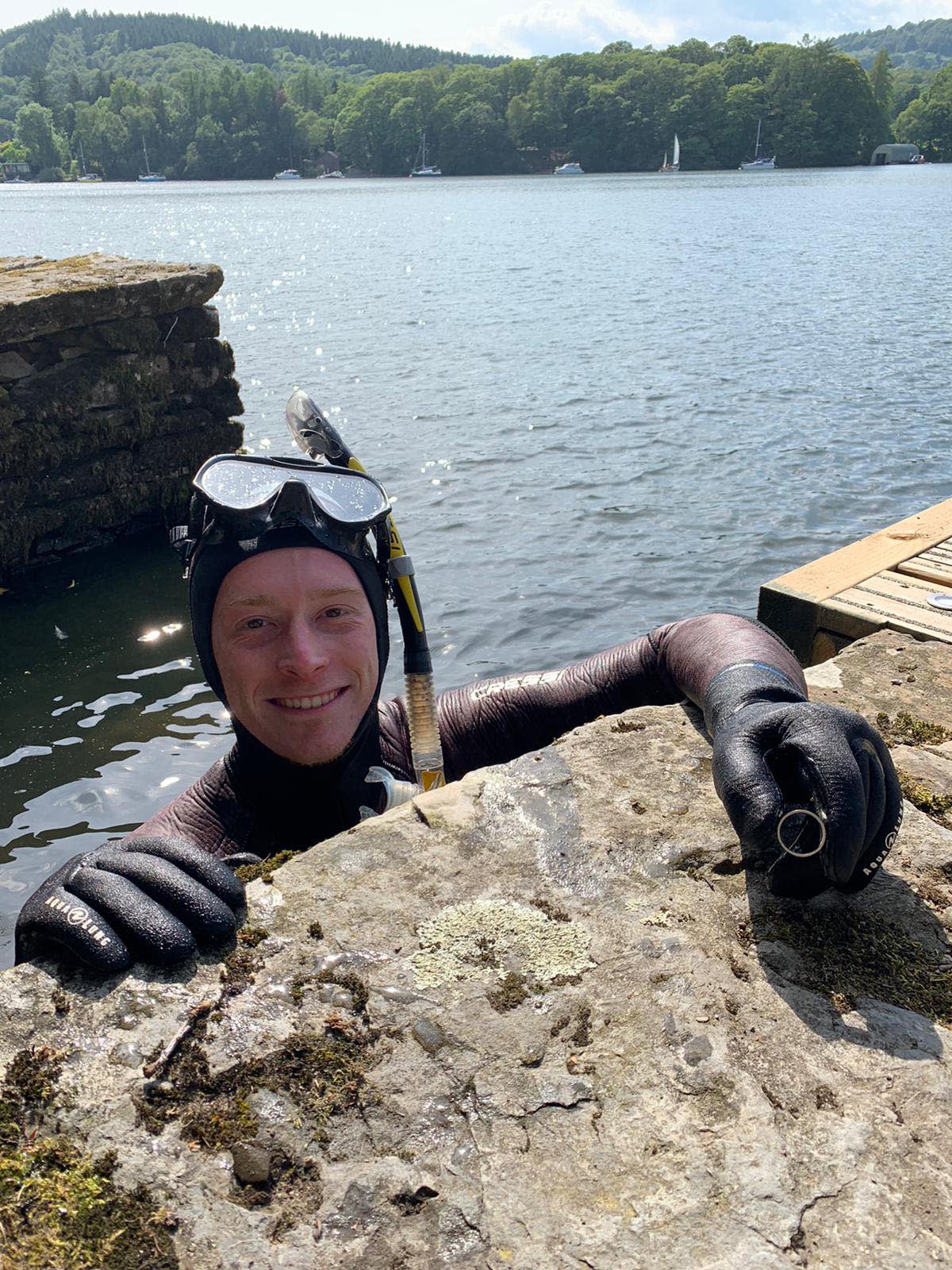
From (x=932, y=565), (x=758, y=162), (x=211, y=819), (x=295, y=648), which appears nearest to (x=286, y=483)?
(x=295, y=648)

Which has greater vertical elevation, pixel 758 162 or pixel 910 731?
pixel 910 731

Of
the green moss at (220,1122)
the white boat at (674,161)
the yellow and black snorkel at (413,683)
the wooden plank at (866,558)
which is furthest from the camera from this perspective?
the white boat at (674,161)

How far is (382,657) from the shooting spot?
3.28 meters

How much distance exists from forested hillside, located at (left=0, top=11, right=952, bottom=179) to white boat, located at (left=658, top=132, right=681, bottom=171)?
1356 millimetres

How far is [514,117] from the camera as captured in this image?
129500 millimetres

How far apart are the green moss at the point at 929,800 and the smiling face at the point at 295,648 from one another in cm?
152

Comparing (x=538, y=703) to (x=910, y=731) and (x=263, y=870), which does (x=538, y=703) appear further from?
(x=263, y=870)

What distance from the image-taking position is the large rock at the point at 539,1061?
5.13 feet

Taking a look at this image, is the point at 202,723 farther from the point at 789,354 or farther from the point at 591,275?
the point at 591,275

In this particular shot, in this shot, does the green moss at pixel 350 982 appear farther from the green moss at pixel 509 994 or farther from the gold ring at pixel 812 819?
the gold ring at pixel 812 819

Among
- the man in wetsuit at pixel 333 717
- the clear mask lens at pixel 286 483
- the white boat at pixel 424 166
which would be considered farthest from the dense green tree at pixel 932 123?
the clear mask lens at pixel 286 483

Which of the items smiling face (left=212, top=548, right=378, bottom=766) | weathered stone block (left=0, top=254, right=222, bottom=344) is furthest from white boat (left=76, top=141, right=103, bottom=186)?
smiling face (left=212, top=548, right=378, bottom=766)

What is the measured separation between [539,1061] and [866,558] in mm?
4899

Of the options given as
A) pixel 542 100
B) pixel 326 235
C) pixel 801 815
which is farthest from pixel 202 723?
pixel 542 100
